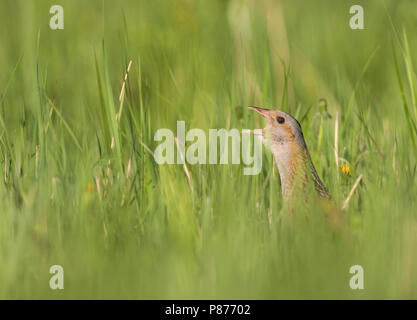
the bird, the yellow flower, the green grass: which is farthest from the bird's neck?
the yellow flower

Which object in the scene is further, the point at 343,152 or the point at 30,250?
the point at 343,152

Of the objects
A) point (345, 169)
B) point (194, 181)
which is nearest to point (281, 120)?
point (345, 169)

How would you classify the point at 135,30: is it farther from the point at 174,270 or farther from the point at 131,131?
the point at 174,270

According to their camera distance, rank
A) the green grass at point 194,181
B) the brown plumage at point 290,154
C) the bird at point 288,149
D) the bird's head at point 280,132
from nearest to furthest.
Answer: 1. the green grass at point 194,181
2. the brown plumage at point 290,154
3. the bird at point 288,149
4. the bird's head at point 280,132

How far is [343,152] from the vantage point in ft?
17.0

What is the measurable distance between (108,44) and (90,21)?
13.5 inches

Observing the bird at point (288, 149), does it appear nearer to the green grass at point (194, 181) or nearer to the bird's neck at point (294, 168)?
the bird's neck at point (294, 168)

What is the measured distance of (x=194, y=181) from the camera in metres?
4.72

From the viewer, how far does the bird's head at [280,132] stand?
4.89m

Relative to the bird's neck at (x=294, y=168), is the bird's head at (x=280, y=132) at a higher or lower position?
higher

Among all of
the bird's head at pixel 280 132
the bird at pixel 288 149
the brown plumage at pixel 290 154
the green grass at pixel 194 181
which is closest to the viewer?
the green grass at pixel 194 181

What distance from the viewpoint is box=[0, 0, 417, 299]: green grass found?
348 centimetres

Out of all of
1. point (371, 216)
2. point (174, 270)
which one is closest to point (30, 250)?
point (174, 270)

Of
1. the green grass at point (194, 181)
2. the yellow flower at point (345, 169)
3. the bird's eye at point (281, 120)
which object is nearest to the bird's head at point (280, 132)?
the bird's eye at point (281, 120)
